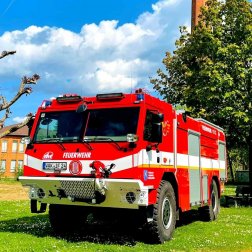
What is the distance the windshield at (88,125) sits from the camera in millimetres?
9812

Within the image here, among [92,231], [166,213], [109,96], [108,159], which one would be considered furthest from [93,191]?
[92,231]

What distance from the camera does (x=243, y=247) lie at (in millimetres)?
10055

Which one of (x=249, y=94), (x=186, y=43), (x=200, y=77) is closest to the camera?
(x=249, y=94)

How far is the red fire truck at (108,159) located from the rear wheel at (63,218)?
0.03m

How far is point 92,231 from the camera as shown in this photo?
11953mm

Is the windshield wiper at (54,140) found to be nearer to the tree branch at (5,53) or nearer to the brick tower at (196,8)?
→ the tree branch at (5,53)

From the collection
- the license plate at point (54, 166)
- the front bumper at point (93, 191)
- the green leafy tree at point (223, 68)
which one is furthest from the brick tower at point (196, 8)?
the front bumper at point (93, 191)

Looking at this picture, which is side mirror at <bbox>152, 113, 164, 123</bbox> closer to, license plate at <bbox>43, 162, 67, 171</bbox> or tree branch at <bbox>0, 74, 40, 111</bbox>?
license plate at <bbox>43, 162, 67, 171</bbox>

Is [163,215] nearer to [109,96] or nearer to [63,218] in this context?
[63,218]

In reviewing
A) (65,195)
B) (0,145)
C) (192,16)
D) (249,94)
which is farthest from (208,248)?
(0,145)

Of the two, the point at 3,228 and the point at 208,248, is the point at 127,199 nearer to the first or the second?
the point at 208,248

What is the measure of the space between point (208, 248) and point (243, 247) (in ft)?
2.95

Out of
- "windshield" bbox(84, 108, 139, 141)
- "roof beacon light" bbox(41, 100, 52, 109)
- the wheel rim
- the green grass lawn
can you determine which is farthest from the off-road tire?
"roof beacon light" bbox(41, 100, 52, 109)

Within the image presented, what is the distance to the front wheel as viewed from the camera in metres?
9.92
